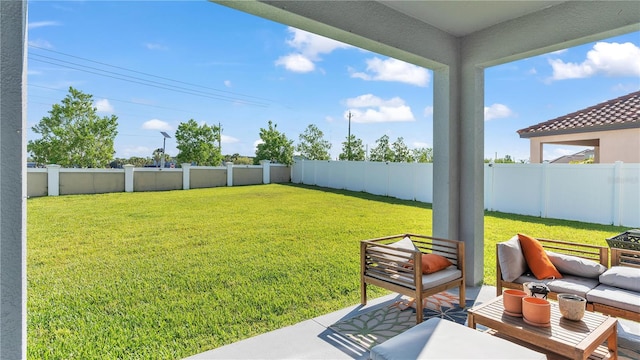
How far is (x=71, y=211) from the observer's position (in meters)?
8.20

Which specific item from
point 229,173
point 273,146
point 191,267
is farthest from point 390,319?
point 273,146

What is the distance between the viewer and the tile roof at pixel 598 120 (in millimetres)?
6344

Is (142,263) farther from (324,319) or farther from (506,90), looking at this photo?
(506,90)

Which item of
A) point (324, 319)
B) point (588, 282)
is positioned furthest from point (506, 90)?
point (324, 319)

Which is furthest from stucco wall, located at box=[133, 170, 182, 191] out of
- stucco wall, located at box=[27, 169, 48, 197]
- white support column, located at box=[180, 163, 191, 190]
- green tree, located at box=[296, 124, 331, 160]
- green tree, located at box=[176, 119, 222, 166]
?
green tree, located at box=[296, 124, 331, 160]

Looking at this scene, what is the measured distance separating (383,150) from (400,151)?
0.81 meters

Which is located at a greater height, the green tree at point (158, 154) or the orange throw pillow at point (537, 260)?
the green tree at point (158, 154)

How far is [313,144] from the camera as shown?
57.6ft

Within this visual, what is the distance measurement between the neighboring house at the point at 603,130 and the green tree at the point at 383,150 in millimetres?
7440

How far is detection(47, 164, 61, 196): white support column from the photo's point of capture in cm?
1034

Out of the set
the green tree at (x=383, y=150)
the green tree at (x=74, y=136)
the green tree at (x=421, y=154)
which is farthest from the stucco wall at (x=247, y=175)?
the green tree at (x=421, y=154)

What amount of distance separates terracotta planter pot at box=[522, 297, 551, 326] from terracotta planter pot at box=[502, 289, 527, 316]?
5cm

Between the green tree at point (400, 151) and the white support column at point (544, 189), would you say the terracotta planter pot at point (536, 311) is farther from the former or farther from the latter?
the green tree at point (400, 151)

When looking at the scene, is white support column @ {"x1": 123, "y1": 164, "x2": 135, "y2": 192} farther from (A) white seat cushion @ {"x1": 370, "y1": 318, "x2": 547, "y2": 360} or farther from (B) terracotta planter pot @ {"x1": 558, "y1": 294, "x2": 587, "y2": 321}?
(B) terracotta planter pot @ {"x1": 558, "y1": 294, "x2": 587, "y2": 321}
